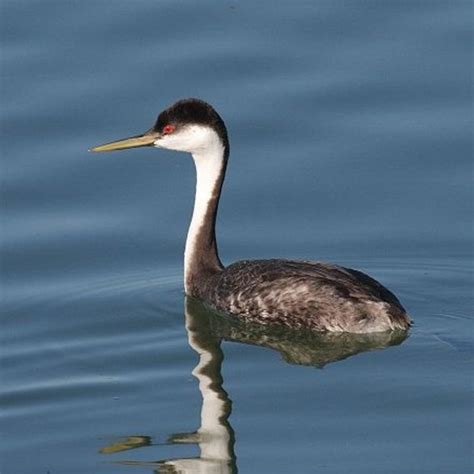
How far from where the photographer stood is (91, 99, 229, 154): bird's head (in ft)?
41.6

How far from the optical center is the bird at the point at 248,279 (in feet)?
38.4

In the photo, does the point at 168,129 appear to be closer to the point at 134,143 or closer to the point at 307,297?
the point at 134,143

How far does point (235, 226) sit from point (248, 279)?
4.37 ft

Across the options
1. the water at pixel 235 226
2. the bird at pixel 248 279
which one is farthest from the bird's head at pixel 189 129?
the water at pixel 235 226

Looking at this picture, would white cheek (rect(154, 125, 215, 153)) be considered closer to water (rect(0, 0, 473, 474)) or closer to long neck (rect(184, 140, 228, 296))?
long neck (rect(184, 140, 228, 296))

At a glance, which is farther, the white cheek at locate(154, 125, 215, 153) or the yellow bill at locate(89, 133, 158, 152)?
the yellow bill at locate(89, 133, 158, 152)

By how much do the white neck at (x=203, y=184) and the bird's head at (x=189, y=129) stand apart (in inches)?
0.8

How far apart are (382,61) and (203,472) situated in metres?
6.36

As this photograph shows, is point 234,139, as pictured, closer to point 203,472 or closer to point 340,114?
point 340,114

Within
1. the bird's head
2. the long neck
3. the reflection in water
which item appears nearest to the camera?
the reflection in water

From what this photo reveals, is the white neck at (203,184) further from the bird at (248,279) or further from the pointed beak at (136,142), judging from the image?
the pointed beak at (136,142)

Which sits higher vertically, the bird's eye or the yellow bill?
the bird's eye

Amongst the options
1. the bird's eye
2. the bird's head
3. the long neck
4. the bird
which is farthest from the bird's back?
the bird's eye

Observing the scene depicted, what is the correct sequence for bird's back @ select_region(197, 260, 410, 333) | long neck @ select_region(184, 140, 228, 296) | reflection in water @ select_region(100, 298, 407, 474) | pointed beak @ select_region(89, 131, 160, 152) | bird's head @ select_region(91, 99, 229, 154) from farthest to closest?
pointed beak @ select_region(89, 131, 160, 152) → long neck @ select_region(184, 140, 228, 296) → bird's head @ select_region(91, 99, 229, 154) → bird's back @ select_region(197, 260, 410, 333) → reflection in water @ select_region(100, 298, 407, 474)
